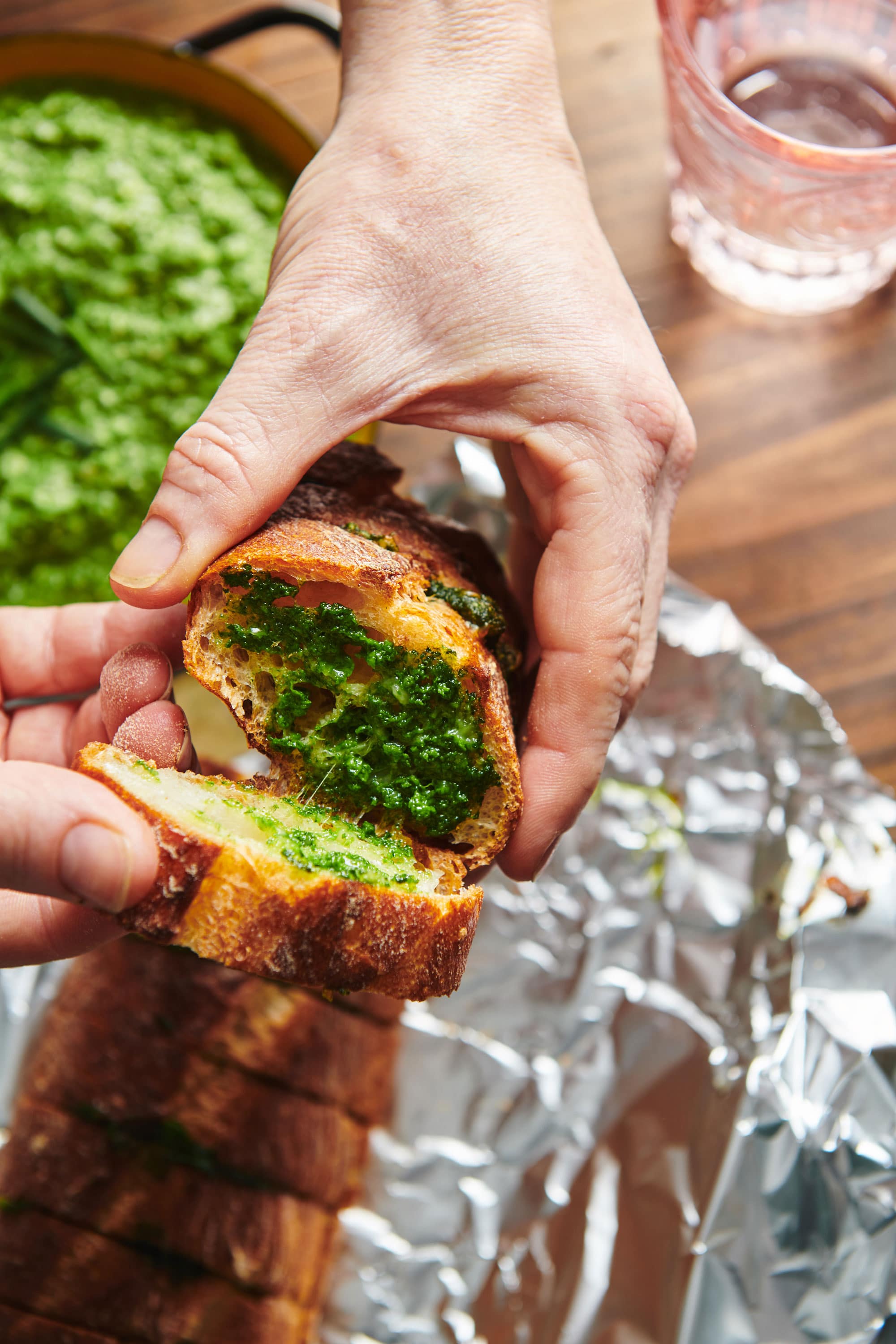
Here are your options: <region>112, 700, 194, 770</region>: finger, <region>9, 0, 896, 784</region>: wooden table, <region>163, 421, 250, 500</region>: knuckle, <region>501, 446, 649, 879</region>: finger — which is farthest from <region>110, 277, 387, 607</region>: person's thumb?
<region>9, 0, 896, 784</region>: wooden table

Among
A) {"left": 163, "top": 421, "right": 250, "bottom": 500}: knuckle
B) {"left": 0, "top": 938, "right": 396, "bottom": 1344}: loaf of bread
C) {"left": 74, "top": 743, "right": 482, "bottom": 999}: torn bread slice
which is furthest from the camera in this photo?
{"left": 0, "top": 938, "right": 396, "bottom": 1344}: loaf of bread

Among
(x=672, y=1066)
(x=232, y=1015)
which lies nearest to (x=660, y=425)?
(x=672, y=1066)

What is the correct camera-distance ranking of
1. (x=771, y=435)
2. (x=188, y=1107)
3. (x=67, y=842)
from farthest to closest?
(x=771, y=435) → (x=188, y=1107) → (x=67, y=842)

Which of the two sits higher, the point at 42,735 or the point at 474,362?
the point at 474,362

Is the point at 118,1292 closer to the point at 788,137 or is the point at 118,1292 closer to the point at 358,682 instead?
the point at 358,682

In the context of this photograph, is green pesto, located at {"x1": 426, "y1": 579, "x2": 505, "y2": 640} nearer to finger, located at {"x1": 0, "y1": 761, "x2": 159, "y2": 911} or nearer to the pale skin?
the pale skin

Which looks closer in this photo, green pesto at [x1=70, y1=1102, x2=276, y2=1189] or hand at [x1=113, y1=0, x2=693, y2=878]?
hand at [x1=113, y1=0, x2=693, y2=878]
